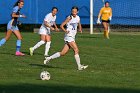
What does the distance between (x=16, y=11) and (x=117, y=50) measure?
18.5 ft

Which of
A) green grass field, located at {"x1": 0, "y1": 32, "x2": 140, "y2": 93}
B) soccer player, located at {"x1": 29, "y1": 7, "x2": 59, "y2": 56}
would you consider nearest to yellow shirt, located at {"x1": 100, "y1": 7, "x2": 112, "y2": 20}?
green grass field, located at {"x1": 0, "y1": 32, "x2": 140, "y2": 93}

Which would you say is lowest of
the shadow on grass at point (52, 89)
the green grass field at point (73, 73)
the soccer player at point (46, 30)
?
the green grass field at point (73, 73)

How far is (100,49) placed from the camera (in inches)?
1009

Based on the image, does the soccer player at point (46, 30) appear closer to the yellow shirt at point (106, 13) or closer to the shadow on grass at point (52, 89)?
the shadow on grass at point (52, 89)

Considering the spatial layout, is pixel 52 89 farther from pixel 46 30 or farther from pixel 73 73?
pixel 46 30

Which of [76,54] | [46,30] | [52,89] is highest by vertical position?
[46,30]

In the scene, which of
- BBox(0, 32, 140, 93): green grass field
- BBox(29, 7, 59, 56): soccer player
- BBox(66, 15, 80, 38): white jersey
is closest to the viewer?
BBox(0, 32, 140, 93): green grass field

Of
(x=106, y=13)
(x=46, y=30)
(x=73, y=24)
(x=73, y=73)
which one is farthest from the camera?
(x=106, y=13)

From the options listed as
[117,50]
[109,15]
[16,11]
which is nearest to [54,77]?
[16,11]

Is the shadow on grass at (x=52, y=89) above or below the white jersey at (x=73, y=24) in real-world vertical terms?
below

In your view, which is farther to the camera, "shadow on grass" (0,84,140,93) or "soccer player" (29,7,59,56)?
"soccer player" (29,7,59,56)

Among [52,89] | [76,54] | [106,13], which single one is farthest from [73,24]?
[106,13]

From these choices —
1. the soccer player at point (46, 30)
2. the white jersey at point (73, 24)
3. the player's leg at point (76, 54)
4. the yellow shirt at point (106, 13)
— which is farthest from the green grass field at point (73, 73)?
the yellow shirt at point (106, 13)

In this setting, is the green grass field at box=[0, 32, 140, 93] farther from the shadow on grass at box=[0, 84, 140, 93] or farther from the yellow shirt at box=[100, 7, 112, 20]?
the yellow shirt at box=[100, 7, 112, 20]
